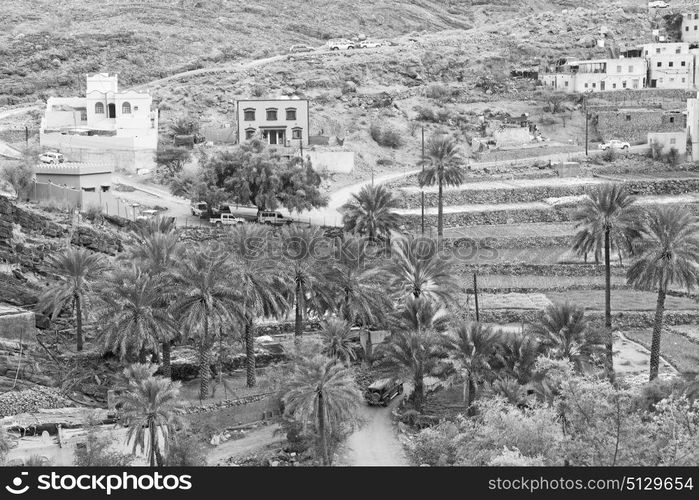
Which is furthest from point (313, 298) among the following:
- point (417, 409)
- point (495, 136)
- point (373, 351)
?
point (495, 136)

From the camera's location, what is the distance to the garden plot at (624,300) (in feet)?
162

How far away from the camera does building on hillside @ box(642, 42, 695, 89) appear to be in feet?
290

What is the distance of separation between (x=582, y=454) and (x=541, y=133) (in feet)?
183

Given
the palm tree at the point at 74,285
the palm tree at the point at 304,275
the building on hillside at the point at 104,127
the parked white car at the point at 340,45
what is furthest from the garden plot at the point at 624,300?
the parked white car at the point at 340,45

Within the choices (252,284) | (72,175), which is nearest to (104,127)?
(72,175)

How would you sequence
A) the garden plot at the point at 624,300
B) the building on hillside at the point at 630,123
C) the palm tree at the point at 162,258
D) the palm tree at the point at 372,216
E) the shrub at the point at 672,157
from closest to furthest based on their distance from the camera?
1. the palm tree at the point at 162,258
2. the garden plot at the point at 624,300
3. the palm tree at the point at 372,216
4. the shrub at the point at 672,157
5. the building on hillside at the point at 630,123

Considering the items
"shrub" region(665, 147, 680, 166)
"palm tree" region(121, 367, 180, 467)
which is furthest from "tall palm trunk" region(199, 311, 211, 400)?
"shrub" region(665, 147, 680, 166)

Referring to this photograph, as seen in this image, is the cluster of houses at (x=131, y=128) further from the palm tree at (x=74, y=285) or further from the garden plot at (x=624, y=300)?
the palm tree at (x=74, y=285)

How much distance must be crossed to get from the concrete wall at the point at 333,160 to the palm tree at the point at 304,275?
27.3 m

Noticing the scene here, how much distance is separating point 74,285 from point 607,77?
5598 cm

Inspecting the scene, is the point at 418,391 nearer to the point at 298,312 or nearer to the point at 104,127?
the point at 298,312

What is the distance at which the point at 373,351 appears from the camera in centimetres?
4162

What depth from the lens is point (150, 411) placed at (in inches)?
1248

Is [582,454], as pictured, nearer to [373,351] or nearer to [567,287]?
[373,351]
